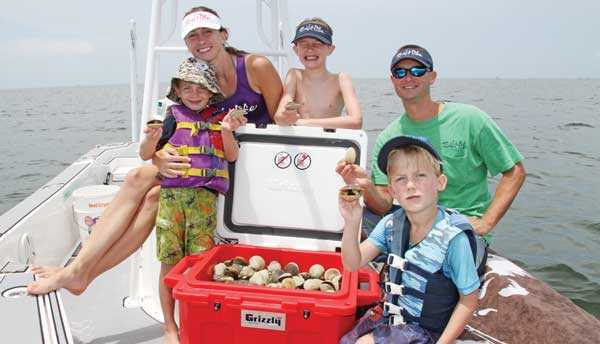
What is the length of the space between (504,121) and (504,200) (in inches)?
806

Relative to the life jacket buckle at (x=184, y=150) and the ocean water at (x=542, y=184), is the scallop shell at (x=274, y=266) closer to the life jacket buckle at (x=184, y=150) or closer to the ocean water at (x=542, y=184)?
the life jacket buckle at (x=184, y=150)

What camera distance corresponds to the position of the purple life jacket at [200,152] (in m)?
2.53

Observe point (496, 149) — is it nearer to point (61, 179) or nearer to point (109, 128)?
point (61, 179)

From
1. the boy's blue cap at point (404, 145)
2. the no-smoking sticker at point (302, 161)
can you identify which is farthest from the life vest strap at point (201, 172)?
the boy's blue cap at point (404, 145)

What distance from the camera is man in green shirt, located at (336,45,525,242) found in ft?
9.46

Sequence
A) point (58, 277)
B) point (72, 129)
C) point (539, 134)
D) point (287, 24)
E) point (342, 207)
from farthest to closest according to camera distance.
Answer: point (72, 129), point (539, 134), point (287, 24), point (58, 277), point (342, 207)

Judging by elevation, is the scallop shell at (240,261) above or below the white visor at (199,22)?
below

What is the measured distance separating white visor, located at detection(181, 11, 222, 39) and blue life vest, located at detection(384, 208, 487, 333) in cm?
154

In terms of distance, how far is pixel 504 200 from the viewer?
2.81 meters

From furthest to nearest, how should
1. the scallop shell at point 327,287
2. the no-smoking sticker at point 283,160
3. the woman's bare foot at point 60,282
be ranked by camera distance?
the no-smoking sticker at point 283,160 < the woman's bare foot at point 60,282 < the scallop shell at point 327,287

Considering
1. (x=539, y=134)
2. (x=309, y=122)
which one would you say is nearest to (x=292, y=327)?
(x=309, y=122)

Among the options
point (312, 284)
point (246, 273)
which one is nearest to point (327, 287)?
point (312, 284)

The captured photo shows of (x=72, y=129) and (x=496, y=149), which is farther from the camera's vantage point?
(x=72, y=129)

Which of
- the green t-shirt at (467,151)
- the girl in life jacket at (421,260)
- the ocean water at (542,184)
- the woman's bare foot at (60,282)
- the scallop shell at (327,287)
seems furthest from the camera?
the ocean water at (542,184)
